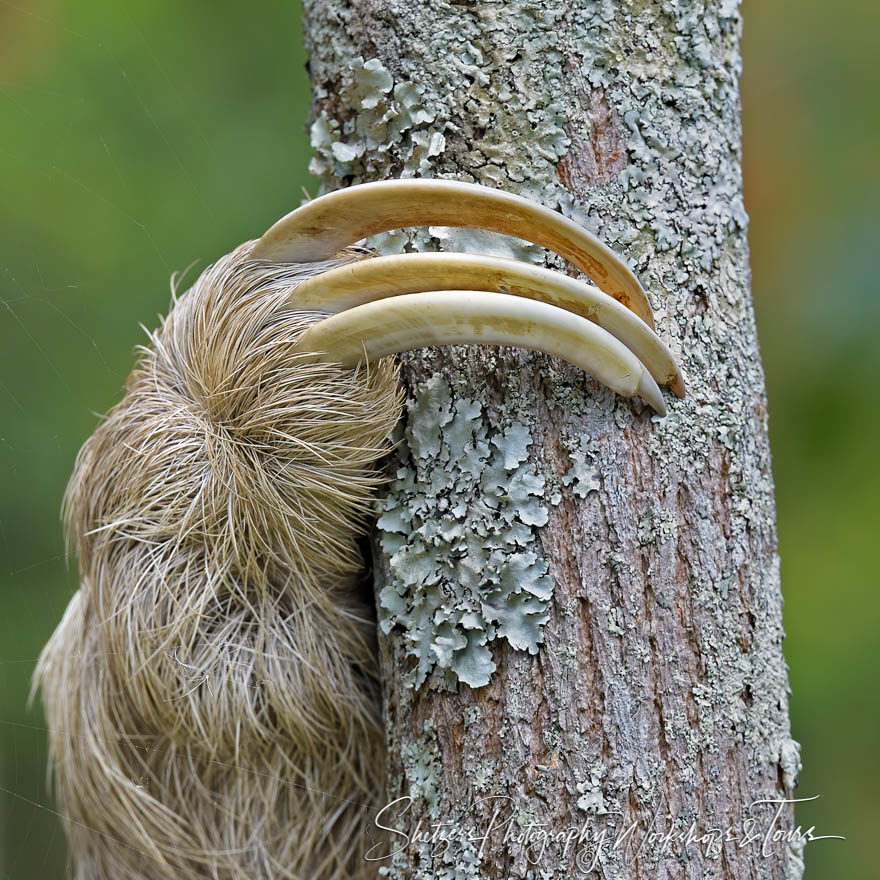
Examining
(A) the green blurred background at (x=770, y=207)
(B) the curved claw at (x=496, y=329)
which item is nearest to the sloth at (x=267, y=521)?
(B) the curved claw at (x=496, y=329)

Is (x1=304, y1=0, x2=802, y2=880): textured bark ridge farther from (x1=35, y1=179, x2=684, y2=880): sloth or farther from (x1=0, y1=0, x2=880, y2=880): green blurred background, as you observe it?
(x1=0, y1=0, x2=880, y2=880): green blurred background

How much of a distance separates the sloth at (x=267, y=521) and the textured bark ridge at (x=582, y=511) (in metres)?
0.05

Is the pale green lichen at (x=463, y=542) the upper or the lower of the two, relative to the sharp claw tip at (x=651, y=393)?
lower

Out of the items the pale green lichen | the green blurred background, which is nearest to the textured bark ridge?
the pale green lichen

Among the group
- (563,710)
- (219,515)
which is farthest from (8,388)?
(563,710)

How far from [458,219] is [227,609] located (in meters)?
0.44

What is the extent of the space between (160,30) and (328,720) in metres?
2.09

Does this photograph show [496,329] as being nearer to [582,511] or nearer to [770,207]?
[582,511]

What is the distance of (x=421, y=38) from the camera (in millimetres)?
766

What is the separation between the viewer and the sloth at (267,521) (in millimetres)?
697

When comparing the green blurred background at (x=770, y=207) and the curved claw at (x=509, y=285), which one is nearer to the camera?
the curved claw at (x=509, y=285)

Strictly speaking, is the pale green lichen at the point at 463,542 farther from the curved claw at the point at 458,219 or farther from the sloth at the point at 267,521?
the curved claw at the point at 458,219

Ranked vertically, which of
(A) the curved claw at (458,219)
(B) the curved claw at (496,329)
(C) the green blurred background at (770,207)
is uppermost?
(C) the green blurred background at (770,207)

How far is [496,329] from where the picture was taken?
68cm
